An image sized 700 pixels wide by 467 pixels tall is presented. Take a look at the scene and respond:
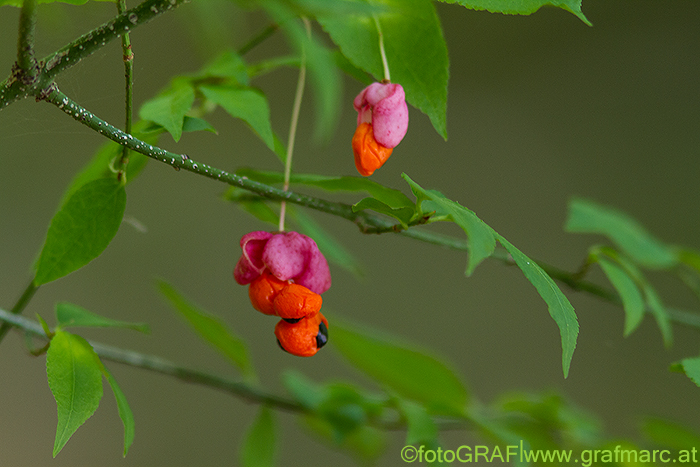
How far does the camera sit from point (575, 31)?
4.56 ft

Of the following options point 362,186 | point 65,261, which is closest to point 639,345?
point 362,186

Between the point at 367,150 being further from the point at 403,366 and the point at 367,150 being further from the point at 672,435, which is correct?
the point at 672,435

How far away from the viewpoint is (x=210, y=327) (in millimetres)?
500

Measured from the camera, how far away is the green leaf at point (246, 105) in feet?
1.01

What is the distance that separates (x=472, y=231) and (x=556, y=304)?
0.04 metres

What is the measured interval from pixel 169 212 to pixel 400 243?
0.54 metres

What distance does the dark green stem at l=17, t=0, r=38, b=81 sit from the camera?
0.19 meters

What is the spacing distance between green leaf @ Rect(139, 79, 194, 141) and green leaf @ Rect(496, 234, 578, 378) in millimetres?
165

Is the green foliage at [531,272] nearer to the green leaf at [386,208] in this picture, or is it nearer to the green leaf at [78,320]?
the green leaf at [386,208]

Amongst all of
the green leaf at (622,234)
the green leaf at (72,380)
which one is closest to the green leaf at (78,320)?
the green leaf at (72,380)

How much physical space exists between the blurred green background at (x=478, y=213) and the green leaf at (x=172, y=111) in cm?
96

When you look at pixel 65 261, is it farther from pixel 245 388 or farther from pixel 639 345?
pixel 639 345

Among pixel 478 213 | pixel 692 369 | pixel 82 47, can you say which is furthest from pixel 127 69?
pixel 478 213

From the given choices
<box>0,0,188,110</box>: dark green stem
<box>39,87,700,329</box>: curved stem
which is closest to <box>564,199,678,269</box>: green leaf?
<box>39,87,700,329</box>: curved stem
